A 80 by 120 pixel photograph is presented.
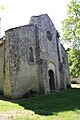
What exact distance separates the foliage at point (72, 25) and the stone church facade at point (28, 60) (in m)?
3.58

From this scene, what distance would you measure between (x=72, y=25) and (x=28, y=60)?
929cm

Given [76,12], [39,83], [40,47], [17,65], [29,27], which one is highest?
[76,12]

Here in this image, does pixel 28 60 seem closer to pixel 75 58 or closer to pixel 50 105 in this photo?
pixel 50 105

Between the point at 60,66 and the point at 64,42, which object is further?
the point at 64,42

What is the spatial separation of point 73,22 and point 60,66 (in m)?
6.25

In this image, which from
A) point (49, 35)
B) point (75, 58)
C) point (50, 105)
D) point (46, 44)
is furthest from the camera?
point (75, 58)

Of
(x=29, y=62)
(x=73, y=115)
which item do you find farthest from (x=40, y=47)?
(x=73, y=115)

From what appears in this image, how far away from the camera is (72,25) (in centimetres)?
2736

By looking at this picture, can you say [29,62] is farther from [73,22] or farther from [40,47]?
[73,22]

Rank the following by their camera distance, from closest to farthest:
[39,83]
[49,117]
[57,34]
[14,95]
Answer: [49,117]
[14,95]
[39,83]
[57,34]

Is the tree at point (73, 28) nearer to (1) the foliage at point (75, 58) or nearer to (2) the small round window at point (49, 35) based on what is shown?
(1) the foliage at point (75, 58)

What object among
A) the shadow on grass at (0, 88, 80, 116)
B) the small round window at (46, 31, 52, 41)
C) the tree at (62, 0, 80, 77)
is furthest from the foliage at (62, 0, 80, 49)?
the shadow on grass at (0, 88, 80, 116)

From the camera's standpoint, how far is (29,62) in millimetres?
21891

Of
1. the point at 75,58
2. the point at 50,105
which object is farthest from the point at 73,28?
the point at 50,105
